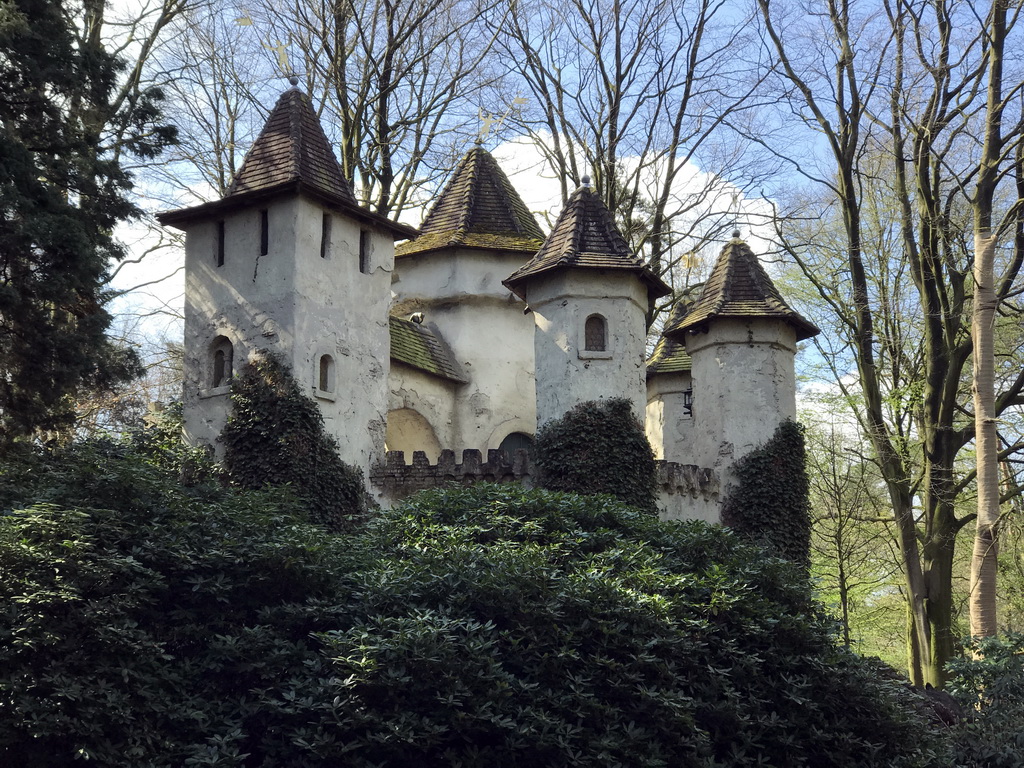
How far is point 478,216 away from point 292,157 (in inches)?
258

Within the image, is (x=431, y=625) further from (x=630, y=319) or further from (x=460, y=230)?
(x=460, y=230)

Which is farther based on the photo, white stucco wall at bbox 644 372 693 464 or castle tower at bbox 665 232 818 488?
white stucco wall at bbox 644 372 693 464

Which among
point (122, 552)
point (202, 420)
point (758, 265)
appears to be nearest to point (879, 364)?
point (758, 265)

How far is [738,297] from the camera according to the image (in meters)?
20.5

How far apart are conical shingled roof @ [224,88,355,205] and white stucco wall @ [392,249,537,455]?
486 centimetres

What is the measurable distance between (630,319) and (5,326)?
31.3ft

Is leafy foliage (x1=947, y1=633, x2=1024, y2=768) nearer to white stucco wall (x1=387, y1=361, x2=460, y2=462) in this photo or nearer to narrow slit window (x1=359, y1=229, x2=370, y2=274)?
narrow slit window (x1=359, y1=229, x2=370, y2=274)

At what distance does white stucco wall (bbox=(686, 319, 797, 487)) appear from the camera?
19.8m

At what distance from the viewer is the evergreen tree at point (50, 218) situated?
47.1ft

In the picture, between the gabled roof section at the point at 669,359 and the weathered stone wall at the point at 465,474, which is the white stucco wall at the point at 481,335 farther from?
the weathered stone wall at the point at 465,474

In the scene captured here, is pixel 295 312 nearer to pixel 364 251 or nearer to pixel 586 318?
pixel 364 251

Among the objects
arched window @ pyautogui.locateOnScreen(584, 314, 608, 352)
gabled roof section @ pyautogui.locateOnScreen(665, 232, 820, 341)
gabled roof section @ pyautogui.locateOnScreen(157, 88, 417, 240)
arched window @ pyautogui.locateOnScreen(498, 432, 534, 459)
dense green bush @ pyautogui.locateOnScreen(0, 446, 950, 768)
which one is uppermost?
gabled roof section @ pyautogui.locateOnScreen(157, 88, 417, 240)

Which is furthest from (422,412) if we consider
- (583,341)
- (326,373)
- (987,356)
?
(987,356)

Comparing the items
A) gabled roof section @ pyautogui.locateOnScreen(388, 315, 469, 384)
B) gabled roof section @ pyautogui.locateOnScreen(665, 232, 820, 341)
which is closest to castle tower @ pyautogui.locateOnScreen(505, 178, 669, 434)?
gabled roof section @ pyautogui.locateOnScreen(665, 232, 820, 341)
